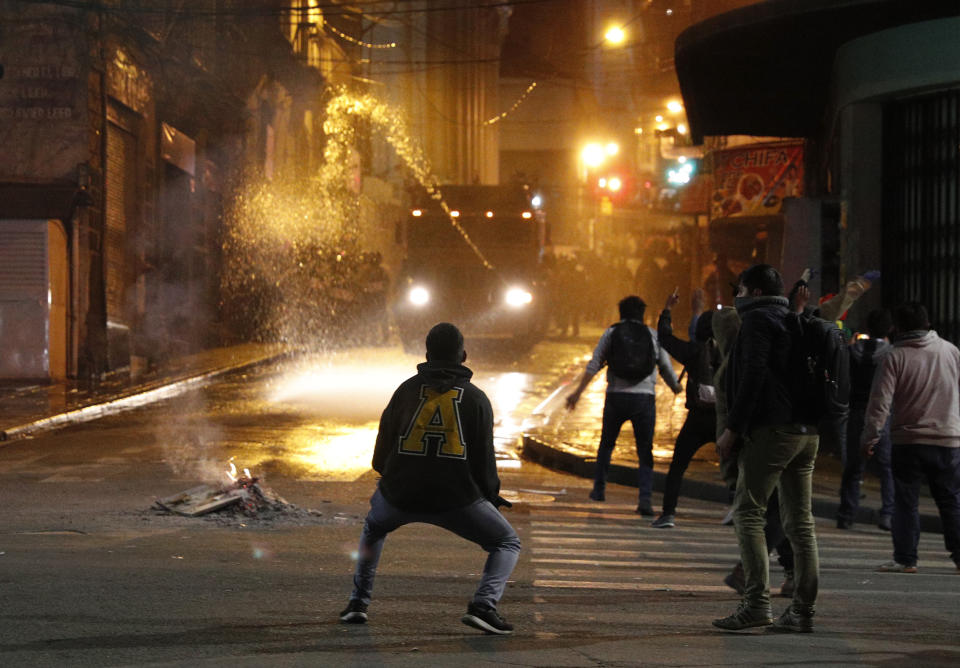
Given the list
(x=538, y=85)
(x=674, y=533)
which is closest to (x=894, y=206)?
(x=674, y=533)

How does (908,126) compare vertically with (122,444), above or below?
above

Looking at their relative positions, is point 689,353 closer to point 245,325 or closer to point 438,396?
point 438,396

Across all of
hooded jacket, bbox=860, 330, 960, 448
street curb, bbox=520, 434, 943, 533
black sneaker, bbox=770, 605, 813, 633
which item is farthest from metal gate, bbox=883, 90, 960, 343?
black sneaker, bbox=770, 605, 813, 633

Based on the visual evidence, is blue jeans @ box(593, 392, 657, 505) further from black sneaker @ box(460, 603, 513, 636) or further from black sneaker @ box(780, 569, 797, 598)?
black sneaker @ box(460, 603, 513, 636)

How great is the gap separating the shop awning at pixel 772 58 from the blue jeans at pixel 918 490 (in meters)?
7.18

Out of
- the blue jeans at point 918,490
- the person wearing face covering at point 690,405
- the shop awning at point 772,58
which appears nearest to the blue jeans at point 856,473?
the person wearing face covering at point 690,405

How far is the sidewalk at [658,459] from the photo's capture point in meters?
11.9

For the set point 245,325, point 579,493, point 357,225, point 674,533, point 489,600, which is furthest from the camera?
point 357,225

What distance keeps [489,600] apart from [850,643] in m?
1.66

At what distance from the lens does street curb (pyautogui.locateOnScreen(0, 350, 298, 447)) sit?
54.8 ft

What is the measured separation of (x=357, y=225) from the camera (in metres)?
47.0

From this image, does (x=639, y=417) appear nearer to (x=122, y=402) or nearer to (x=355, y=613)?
(x=355, y=613)

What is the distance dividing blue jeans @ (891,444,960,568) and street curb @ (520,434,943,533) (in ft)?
7.88

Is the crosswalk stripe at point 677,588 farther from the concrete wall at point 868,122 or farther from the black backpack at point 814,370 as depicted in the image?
the concrete wall at point 868,122
